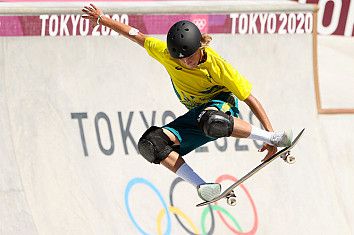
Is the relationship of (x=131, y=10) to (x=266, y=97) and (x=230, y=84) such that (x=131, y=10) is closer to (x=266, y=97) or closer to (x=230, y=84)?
(x=266, y=97)

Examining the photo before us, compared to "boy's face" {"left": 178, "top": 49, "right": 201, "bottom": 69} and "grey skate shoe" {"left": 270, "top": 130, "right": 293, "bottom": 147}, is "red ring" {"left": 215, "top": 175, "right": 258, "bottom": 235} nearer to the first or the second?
"grey skate shoe" {"left": 270, "top": 130, "right": 293, "bottom": 147}

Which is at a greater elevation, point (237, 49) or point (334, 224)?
point (237, 49)

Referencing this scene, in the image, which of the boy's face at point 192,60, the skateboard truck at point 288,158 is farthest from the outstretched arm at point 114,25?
the skateboard truck at point 288,158

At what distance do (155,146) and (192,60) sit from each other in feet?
3.18

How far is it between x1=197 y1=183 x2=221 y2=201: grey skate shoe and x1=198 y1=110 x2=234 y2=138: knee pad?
563 millimetres

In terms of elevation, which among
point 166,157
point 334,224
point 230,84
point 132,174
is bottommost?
point 334,224

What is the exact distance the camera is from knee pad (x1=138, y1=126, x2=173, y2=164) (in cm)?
1023

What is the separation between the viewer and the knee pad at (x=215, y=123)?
10.0m

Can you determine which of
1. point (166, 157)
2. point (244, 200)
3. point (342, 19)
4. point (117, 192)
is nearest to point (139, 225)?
point (117, 192)

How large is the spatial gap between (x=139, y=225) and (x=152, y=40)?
301 cm

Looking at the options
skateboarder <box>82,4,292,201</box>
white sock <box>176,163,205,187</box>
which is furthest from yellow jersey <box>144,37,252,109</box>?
white sock <box>176,163,205,187</box>

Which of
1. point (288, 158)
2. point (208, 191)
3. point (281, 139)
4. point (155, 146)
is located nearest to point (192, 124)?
point (155, 146)

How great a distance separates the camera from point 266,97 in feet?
44.8

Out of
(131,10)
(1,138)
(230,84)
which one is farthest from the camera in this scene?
(131,10)
